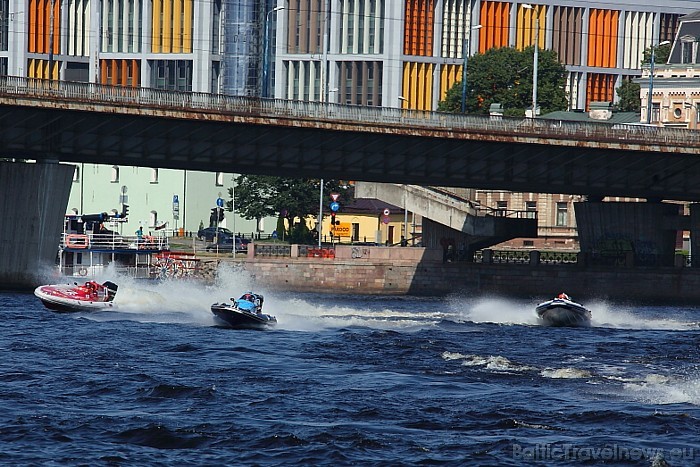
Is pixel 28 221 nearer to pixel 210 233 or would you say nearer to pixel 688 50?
pixel 210 233

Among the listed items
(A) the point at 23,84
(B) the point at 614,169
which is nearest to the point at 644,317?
(B) the point at 614,169

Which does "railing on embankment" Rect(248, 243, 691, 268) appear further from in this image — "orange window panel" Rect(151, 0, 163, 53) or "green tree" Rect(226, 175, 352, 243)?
"orange window panel" Rect(151, 0, 163, 53)

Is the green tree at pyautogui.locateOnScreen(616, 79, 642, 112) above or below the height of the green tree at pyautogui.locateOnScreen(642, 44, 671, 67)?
below

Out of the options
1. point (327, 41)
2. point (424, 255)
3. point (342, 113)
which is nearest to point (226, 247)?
point (424, 255)

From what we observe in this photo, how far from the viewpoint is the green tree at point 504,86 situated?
5546 inches

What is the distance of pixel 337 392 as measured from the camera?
43062 mm

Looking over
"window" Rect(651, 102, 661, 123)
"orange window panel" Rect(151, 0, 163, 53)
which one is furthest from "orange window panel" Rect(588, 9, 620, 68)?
"orange window panel" Rect(151, 0, 163, 53)

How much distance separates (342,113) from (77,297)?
24.3 m

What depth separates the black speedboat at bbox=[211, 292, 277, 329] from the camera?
6331cm

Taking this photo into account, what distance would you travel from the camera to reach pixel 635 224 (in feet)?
346

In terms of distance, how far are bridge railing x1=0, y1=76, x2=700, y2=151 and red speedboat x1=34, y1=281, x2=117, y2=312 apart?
1482 cm

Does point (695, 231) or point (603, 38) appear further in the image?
point (603, 38)

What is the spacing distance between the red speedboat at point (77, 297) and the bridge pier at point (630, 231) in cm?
4615

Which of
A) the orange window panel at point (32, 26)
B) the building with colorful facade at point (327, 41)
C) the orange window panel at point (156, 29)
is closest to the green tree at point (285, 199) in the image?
the building with colorful facade at point (327, 41)
